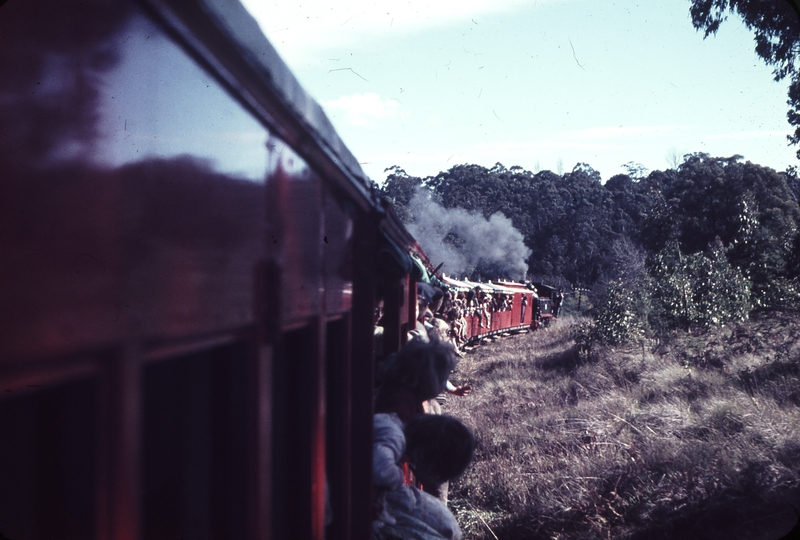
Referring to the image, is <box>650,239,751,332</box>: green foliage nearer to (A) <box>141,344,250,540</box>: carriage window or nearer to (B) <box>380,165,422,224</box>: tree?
(B) <box>380,165,422,224</box>: tree

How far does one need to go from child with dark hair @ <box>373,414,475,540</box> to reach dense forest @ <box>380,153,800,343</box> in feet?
6.60

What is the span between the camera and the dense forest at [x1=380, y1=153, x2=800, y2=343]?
15273 millimetres

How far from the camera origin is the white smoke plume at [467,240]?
2606 cm

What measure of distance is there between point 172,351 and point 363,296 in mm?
1636

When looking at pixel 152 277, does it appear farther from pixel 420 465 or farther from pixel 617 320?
pixel 617 320

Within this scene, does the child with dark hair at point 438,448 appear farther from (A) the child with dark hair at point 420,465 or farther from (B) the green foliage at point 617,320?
(B) the green foliage at point 617,320

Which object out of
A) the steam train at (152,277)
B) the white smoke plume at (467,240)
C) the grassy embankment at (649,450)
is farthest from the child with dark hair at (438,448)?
the white smoke plume at (467,240)

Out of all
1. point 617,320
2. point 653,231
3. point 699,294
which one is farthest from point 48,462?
point 653,231

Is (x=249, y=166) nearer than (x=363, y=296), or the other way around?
(x=249, y=166)

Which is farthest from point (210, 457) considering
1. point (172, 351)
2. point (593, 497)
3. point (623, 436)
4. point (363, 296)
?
point (623, 436)

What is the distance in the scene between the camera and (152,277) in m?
0.99

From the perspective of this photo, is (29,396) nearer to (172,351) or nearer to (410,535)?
(172,351)

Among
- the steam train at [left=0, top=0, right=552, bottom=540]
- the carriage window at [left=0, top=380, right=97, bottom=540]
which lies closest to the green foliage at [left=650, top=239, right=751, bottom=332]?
the steam train at [left=0, top=0, right=552, bottom=540]

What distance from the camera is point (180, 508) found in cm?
150
